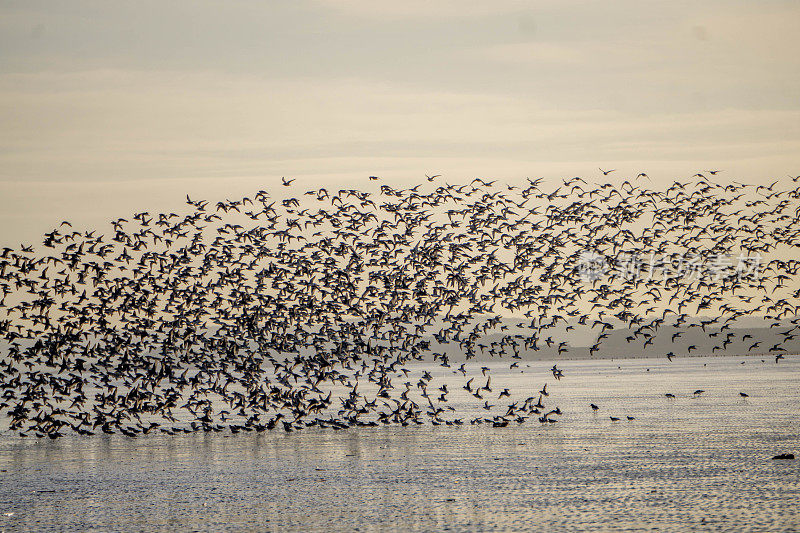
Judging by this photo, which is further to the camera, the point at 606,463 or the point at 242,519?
the point at 606,463

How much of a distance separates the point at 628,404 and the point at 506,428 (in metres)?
16.6

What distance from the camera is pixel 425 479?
23.2 metres

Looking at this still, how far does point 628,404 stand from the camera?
169 feet

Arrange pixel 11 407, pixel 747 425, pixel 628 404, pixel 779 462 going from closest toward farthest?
pixel 779 462
pixel 747 425
pixel 628 404
pixel 11 407

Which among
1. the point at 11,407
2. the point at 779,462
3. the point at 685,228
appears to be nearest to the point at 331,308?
the point at 685,228

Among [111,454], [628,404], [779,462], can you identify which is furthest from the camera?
[628,404]

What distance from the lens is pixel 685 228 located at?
A: 121 ft

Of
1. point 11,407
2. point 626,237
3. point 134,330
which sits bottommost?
point 11,407

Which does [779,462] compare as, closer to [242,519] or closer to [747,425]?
[747,425]

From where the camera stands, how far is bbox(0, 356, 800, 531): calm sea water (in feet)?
58.0

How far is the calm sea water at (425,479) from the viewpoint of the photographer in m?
17.7

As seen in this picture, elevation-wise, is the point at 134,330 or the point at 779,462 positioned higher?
the point at 134,330

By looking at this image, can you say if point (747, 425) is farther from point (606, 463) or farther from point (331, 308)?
point (331, 308)

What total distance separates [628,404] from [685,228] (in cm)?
1771
